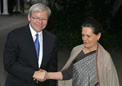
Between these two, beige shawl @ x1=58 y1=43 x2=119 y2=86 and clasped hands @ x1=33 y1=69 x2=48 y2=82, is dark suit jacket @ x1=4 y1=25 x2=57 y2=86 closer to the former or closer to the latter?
clasped hands @ x1=33 y1=69 x2=48 y2=82

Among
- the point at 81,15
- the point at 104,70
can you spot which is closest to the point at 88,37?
the point at 104,70

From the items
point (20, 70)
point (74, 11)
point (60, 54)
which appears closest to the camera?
point (20, 70)

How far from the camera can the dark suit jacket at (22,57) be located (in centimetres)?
334

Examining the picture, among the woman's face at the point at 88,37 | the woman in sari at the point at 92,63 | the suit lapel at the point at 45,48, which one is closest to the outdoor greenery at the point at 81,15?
the suit lapel at the point at 45,48

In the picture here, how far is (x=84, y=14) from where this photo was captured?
1623 cm

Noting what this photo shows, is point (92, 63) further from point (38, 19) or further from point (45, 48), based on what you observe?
point (38, 19)

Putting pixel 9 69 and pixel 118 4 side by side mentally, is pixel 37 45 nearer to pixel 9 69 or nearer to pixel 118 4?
pixel 9 69

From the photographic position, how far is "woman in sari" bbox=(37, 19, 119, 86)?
3.35 m

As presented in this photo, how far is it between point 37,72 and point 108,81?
0.87m

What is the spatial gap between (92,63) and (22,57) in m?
0.86

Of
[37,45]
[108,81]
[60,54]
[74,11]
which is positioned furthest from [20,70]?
[74,11]

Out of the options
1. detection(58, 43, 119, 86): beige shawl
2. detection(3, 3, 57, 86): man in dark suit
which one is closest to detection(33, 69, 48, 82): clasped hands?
detection(3, 3, 57, 86): man in dark suit

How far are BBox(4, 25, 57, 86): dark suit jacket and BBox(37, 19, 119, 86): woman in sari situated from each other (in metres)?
0.26

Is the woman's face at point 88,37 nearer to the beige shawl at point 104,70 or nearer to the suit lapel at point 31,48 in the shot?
the beige shawl at point 104,70
